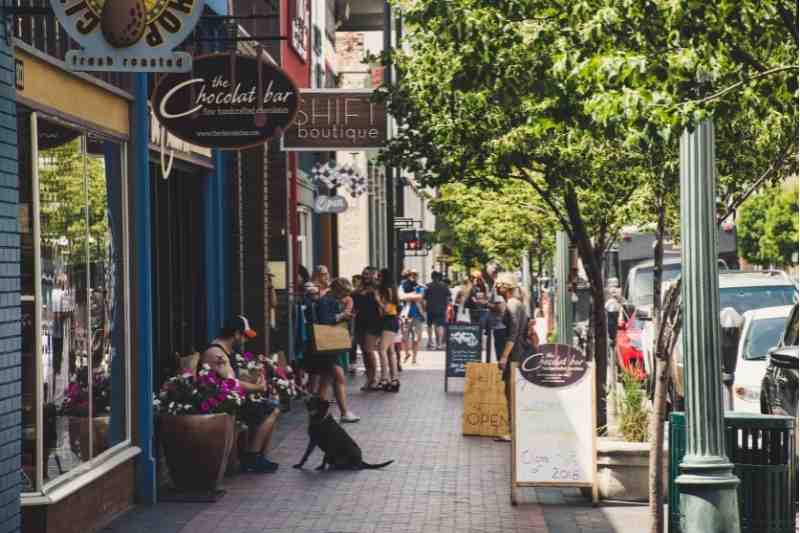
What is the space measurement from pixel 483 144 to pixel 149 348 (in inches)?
156

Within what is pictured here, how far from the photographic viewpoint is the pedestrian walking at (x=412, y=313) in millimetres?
29397

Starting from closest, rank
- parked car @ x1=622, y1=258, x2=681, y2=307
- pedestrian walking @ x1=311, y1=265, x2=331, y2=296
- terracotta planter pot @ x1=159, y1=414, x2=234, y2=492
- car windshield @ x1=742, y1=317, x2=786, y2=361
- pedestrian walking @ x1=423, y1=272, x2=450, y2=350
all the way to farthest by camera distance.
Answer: terracotta planter pot @ x1=159, y1=414, x2=234, y2=492 → car windshield @ x1=742, y1=317, x2=786, y2=361 → pedestrian walking @ x1=311, y1=265, x2=331, y2=296 → parked car @ x1=622, y1=258, x2=681, y2=307 → pedestrian walking @ x1=423, y1=272, x2=450, y2=350

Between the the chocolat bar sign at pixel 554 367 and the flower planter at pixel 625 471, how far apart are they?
0.62 m

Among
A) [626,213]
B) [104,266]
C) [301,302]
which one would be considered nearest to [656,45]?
[104,266]

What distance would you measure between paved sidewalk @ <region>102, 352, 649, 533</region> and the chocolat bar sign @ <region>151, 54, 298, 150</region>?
2.99 m

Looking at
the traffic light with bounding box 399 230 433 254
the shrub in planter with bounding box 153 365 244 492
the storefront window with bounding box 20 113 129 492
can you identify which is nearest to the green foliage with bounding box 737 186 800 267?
the traffic light with bounding box 399 230 433 254

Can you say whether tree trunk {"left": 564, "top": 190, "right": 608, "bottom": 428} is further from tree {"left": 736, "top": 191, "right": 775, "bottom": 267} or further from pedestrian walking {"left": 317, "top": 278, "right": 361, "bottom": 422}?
tree {"left": 736, "top": 191, "right": 775, "bottom": 267}

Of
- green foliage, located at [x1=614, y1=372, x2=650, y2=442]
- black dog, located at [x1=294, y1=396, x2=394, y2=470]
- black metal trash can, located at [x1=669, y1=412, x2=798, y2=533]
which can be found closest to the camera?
black metal trash can, located at [x1=669, y1=412, x2=798, y2=533]

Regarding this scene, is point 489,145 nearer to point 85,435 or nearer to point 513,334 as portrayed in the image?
point 513,334

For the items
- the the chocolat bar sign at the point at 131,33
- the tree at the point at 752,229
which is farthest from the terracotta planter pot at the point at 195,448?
the tree at the point at 752,229

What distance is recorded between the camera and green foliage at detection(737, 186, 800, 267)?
92938 mm

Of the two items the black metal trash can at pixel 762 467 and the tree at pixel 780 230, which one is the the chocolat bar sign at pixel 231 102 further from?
the tree at pixel 780 230

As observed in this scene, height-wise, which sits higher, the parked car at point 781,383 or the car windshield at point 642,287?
the car windshield at point 642,287

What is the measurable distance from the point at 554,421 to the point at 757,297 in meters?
9.62
